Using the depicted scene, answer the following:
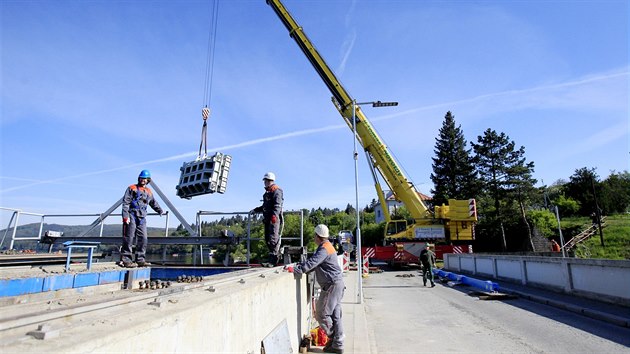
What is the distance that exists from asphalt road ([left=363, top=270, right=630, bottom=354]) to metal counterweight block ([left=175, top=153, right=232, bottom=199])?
5.38m

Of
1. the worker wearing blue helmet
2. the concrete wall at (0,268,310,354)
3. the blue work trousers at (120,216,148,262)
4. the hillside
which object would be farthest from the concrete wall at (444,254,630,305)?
the hillside

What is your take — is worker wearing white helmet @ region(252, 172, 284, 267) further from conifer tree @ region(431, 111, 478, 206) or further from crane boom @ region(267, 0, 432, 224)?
conifer tree @ region(431, 111, 478, 206)

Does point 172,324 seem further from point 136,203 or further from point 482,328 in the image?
point 482,328

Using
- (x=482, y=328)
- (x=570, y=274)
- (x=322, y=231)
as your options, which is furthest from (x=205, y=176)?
(x=570, y=274)

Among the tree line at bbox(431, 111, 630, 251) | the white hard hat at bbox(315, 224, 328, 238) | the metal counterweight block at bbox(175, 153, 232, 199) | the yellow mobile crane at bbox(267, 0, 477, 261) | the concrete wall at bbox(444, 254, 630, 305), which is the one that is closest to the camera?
the white hard hat at bbox(315, 224, 328, 238)

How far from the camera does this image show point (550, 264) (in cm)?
1075

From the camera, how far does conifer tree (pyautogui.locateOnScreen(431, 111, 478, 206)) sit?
4125 cm

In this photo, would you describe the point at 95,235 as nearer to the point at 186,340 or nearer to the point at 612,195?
the point at 186,340

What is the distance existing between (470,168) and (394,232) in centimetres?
2288

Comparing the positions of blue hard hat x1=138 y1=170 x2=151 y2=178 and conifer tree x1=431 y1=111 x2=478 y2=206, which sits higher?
conifer tree x1=431 y1=111 x2=478 y2=206

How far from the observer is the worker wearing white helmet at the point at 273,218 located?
618 cm

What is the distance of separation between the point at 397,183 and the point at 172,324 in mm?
20214

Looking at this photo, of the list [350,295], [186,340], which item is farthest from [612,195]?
[186,340]

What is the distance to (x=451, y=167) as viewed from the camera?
143ft
